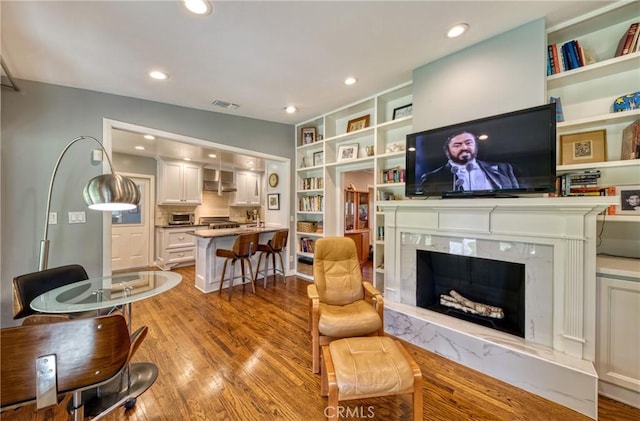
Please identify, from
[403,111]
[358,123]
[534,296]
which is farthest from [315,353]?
[358,123]

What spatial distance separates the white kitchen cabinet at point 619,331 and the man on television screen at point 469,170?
2.76ft

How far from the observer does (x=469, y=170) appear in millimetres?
2213

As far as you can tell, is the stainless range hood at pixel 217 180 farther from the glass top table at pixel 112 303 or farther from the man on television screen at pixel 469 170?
the man on television screen at pixel 469 170

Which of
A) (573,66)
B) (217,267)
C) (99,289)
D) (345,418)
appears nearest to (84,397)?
(99,289)

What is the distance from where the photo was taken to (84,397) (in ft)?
5.55

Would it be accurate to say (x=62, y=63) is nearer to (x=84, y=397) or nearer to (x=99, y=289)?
(x=99, y=289)

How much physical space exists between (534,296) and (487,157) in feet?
3.84

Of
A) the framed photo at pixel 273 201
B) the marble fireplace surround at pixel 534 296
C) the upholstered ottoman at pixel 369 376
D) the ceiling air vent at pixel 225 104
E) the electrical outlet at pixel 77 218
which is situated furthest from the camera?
the framed photo at pixel 273 201

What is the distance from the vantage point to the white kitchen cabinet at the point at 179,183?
5484 millimetres

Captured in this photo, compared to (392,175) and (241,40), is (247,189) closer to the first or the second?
(392,175)

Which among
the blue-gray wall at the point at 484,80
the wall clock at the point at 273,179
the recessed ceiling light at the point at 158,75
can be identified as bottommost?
the wall clock at the point at 273,179

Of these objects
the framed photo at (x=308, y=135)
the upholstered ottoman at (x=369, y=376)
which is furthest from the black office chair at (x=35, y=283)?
the framed photo at (x=308, y=135)

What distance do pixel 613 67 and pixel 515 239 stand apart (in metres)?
1.48

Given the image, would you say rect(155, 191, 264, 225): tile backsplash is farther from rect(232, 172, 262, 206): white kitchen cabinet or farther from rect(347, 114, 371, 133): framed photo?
rect(347, 114, 371, 133): framed photo
